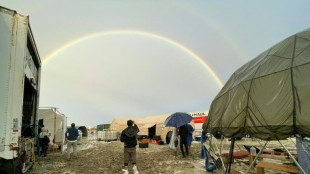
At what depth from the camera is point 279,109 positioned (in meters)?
4.39

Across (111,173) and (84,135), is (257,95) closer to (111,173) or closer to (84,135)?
(111,173)

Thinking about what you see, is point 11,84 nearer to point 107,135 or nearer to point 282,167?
point 282,167

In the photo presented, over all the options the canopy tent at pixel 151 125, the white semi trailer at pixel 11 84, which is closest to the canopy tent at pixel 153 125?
the canopy tent at pixel 151 125

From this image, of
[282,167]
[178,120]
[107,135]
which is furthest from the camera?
[107,135]

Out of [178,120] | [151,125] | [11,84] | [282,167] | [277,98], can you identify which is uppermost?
[11,84]

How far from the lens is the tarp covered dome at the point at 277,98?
405cm

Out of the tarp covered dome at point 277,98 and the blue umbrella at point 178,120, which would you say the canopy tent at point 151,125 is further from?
the tarp covered dome at point 277,98

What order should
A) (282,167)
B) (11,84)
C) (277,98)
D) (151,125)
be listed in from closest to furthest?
(277,98)
(11,84)
(282,167)
(151,125)

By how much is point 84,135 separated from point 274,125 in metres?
49.2

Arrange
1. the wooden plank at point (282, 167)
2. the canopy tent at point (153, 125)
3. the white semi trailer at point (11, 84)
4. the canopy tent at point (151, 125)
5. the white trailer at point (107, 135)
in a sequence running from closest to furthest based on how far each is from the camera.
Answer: the white semi trailer at point (11, 84)
the wooden plank at point (282, 167)
the canopy tent at point (153, 125)
the canopy tent at point (151, 125)
the white trailer at point (107, 135)

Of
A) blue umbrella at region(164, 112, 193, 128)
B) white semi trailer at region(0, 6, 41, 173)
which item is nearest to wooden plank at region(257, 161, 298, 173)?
white semi trailer at region(0, 6, 41, 173)

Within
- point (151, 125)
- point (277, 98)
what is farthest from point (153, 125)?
point (277, 98)

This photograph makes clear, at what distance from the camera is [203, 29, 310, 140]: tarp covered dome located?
4.05 metres

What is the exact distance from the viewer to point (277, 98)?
4.58 metres
